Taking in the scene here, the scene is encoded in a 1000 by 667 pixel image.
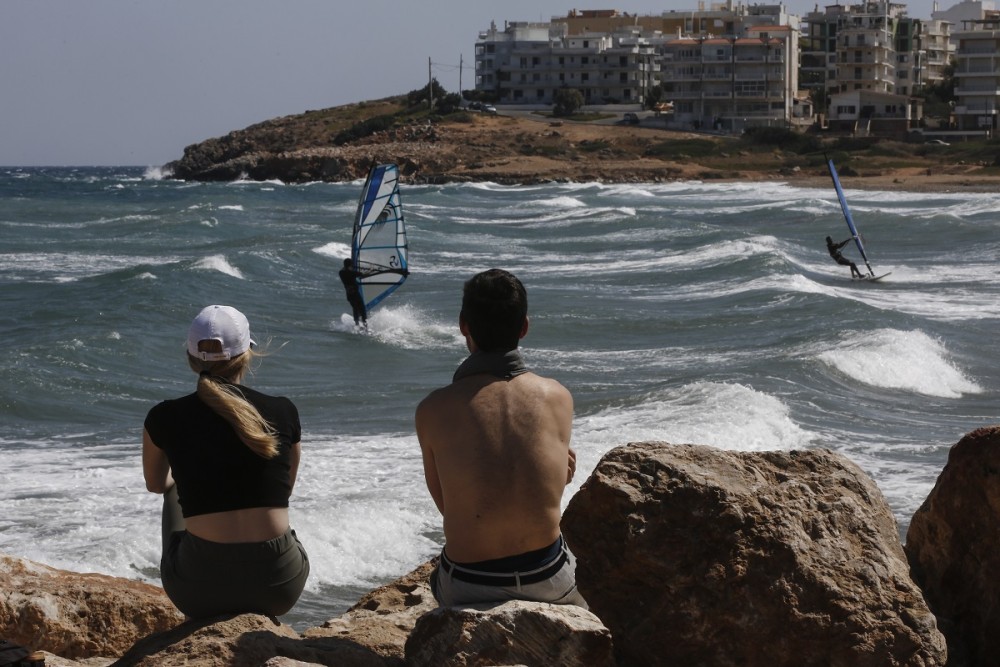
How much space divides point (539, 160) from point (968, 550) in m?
70.3

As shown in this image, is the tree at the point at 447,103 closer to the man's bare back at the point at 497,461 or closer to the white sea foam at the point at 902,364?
the white sea foam at the point at 902,364

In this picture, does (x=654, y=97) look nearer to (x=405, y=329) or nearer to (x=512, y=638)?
(x=405, y=329)

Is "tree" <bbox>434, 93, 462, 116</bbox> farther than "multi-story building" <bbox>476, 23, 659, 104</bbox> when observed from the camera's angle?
No

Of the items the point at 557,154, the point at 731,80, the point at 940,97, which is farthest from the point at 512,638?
the point at 940,97

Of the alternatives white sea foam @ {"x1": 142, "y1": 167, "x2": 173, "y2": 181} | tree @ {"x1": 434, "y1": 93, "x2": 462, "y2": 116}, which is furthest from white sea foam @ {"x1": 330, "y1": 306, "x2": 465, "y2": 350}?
white sea foam @ {"x1": 142, "y1": 167, "x2": 173, "y2": 181}

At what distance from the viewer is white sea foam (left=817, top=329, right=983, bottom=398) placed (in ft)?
42.7

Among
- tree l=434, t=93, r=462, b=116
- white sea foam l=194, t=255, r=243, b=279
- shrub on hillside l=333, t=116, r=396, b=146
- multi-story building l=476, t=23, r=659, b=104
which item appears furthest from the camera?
multi-story building l=476, t=23, r=659, b=104

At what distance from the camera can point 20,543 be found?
298 inches

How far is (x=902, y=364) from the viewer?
13711 millimetres

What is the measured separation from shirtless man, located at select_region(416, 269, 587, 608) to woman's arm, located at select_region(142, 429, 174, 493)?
81 centimetres

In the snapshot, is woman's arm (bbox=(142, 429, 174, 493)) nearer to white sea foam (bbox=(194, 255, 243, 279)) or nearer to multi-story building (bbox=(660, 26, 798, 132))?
white sea foam (bbox=(194, 255, 243, 279))

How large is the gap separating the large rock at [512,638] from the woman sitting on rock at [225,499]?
57cm

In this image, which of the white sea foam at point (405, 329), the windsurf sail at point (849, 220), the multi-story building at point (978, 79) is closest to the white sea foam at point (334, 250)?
the white sea foam at point (405, 329)

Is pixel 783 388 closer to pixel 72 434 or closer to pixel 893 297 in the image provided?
pixel 72 434
